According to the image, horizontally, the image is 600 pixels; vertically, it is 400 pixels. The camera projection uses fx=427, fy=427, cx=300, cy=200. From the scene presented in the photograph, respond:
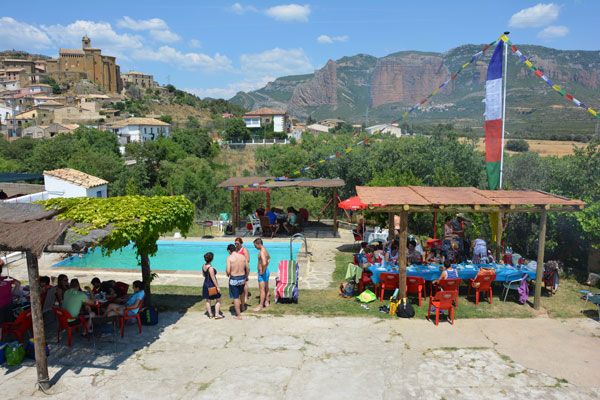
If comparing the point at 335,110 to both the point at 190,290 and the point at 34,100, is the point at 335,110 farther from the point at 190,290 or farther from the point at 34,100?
the point at 190,290

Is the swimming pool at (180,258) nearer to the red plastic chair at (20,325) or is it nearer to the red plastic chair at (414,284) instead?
the red plastic chair at (414,284)

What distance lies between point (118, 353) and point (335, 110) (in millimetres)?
166092

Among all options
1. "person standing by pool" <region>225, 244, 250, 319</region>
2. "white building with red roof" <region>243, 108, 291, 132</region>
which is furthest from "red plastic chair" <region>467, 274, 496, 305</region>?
"white building with red roof" <region>243, 108, 291, 132</region>

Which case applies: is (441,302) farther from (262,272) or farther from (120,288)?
(120,288)

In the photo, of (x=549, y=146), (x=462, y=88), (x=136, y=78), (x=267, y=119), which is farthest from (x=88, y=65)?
(x=549, y=146)

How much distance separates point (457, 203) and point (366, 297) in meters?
2.71

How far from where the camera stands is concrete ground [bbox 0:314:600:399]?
18.8 feet

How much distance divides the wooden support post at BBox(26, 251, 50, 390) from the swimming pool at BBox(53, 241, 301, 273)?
7.61 metres

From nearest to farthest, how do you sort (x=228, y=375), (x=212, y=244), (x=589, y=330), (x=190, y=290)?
(x=228, y=375) → (x=589, y=330) → (x=190, y=290) → (x=212, y=244)

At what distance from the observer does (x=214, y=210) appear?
84.7 feet

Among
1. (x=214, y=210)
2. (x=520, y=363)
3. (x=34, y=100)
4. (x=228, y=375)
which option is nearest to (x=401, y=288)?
(x=520, y=363)

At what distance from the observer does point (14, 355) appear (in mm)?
6414

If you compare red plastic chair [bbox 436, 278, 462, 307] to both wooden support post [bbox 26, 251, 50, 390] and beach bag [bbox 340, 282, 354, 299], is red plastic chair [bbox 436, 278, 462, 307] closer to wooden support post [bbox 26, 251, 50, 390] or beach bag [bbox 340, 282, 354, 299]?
beach bag [bbox 340, 282, 354, 299]

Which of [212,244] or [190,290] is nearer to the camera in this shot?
[190,290]
